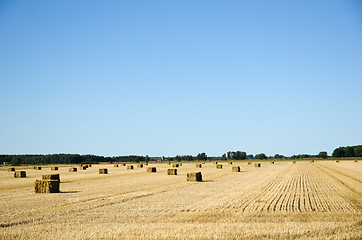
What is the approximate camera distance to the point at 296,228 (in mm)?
14156

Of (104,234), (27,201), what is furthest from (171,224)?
(27,201)

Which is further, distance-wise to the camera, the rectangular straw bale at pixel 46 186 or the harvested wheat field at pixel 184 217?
the rectangular straw bale at pixel 46 186

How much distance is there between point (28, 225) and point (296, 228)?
10.2 m

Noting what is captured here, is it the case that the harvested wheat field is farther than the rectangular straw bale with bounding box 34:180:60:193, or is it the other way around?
the rectangular straw bale with bounding box 34:180:60:193

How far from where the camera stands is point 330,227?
14.3 m

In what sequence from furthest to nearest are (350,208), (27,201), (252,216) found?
(27,201) < (350,208) < (252,216)

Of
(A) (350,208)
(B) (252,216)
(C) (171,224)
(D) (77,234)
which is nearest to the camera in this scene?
(D) (77,234)

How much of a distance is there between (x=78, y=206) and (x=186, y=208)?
18.7ft

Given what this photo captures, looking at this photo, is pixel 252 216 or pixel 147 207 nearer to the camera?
pixel 252 216

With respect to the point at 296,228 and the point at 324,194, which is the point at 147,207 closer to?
the point at 296,228

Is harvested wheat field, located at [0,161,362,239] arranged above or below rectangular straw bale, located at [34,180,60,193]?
below

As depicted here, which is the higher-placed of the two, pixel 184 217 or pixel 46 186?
pixel 46 186

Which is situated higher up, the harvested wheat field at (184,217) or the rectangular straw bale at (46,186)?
the rectangular straw bale at (46,186)

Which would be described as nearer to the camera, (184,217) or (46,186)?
(184,217)
